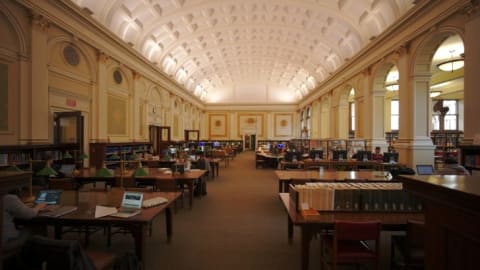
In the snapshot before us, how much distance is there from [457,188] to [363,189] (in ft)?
7.82

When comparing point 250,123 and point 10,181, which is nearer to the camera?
point 10,181

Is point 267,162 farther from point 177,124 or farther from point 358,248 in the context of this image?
point 358,248

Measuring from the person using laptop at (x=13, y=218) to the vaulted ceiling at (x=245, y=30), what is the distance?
8.52 m

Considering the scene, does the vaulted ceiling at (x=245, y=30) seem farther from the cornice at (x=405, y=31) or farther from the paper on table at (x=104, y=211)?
the paper on table at (x=104, y=211)

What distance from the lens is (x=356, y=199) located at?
3.13 m

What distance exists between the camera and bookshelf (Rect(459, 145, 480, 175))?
5.63 m

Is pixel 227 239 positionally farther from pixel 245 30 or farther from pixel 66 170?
pixel 245 30

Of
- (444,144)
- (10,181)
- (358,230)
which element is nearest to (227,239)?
(358,230)

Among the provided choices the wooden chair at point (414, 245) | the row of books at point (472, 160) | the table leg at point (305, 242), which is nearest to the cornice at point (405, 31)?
the row of books at point (472, 160)

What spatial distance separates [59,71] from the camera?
782cm

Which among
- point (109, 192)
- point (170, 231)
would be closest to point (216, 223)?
point (170, 231)

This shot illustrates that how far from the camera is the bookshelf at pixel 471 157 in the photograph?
563 centimetres

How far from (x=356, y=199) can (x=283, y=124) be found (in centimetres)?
2800

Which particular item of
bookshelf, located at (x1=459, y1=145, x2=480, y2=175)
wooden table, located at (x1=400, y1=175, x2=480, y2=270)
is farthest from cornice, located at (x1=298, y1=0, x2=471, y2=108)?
wooden table, located at (x1=400, y1=175, x2=480, y2=270)
